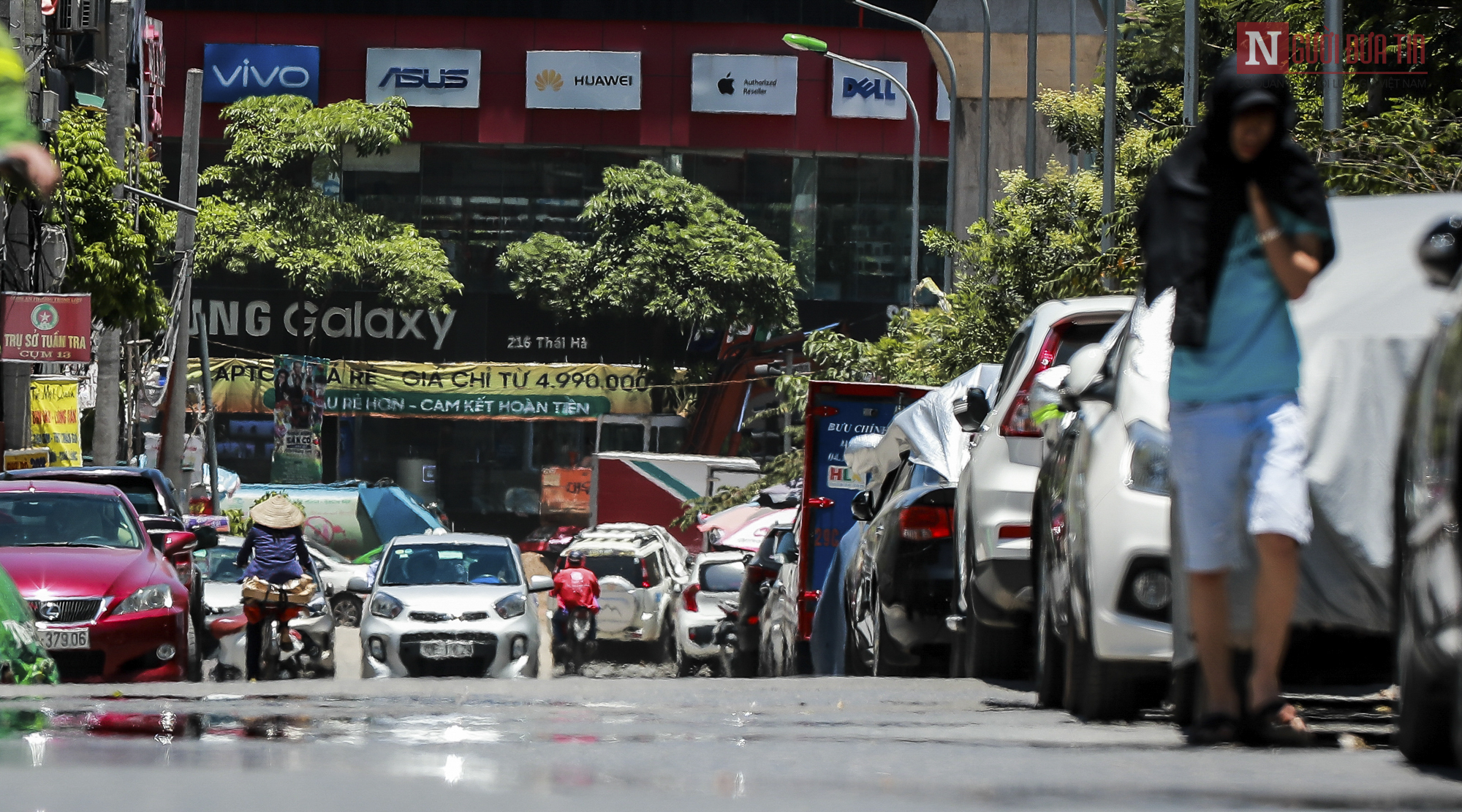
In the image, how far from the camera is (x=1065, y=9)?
1988 inches

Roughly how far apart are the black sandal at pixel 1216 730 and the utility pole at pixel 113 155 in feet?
82.0

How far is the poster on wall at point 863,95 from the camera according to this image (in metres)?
54.4

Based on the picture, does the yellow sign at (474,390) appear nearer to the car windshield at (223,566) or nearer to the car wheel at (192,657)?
the car windshield at (223,566)

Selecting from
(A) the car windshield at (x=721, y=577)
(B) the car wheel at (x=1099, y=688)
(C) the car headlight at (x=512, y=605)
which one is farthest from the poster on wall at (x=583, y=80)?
(B) the car wheel at (x=1099, y=688)

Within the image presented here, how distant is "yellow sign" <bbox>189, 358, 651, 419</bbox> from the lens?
5322 cm

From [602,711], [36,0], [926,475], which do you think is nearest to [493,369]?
[36,0]

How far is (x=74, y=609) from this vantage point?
40.9 feet

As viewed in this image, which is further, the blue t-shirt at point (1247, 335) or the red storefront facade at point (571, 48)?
the red storefront facade at point (571, 48)

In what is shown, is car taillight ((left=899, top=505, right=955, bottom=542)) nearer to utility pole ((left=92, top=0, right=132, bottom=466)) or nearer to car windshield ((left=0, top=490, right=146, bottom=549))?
car windshield ((left=0, top=490, right=146, bottom=549))

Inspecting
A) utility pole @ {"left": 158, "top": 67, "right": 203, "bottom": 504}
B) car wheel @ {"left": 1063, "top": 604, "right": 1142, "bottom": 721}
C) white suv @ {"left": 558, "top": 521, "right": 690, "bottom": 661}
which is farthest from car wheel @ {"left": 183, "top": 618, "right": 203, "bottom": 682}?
utility pole @ {"left": 158, "top": 67, "right": 203, "bottom": 504}

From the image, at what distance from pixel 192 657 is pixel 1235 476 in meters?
10.4

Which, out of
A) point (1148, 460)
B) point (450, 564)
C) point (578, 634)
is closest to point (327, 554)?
point (578, 634)

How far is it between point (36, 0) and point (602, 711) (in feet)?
Answer: 61.0

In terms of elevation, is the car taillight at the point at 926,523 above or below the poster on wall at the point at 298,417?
below
